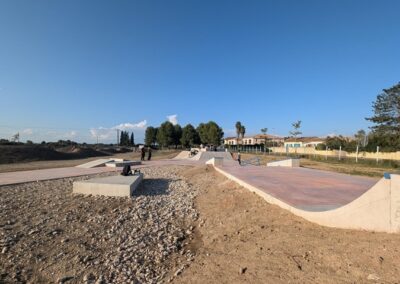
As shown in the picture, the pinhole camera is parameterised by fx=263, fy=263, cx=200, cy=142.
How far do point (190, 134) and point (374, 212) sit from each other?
67.6m

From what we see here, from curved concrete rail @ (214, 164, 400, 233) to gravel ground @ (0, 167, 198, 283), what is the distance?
2899mm

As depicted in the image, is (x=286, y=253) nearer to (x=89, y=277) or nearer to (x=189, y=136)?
(x=89, y=277)

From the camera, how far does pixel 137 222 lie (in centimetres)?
773

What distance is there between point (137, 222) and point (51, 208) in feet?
10.9

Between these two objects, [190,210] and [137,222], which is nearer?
[137,222]

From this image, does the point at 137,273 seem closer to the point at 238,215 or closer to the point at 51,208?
the point at 238,215

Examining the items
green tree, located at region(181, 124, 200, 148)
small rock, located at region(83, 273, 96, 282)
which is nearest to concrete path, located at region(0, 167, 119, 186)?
small rock, located at region(83, 273, 96, 282)

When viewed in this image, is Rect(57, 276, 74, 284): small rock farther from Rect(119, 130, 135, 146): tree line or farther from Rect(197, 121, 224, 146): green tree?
Rect(119, 130, 135, 146): tree line

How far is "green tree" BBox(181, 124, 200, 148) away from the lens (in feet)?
236

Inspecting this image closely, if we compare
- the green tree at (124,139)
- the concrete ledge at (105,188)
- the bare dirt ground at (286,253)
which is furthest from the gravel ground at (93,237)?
the green tree at (124,139)

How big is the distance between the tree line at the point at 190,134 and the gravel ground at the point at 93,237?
55.7 m

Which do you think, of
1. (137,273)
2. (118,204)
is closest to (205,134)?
(118,204)

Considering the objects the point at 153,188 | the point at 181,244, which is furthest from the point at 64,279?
the point at 153,188

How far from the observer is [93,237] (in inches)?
261
